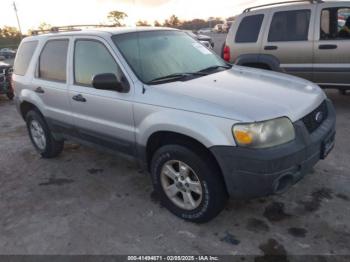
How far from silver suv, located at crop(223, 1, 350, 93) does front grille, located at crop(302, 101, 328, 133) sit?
3.13m

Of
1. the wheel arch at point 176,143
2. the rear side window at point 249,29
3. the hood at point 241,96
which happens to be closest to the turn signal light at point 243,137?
the hood at point 241,96

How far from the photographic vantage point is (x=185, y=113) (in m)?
2.96

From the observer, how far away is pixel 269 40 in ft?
21.7

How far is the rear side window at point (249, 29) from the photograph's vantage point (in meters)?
6.73

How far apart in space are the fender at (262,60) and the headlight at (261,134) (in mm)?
4009

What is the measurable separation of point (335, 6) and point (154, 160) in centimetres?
466

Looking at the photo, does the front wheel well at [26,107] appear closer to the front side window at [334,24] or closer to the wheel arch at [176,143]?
the wheel arch at [176,143]

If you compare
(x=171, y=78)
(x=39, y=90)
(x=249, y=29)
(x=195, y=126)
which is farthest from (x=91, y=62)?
(x=249, y=29)

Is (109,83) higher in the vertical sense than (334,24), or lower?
lower

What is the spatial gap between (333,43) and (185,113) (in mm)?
4306

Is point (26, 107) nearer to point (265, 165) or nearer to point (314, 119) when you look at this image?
point (265, 165)

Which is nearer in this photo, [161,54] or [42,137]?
[161,54]

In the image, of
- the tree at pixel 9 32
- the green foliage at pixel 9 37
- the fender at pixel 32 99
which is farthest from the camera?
the tree at pixel 9 32

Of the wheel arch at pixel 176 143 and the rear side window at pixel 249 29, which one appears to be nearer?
the wheel arch at pixel 176 143
